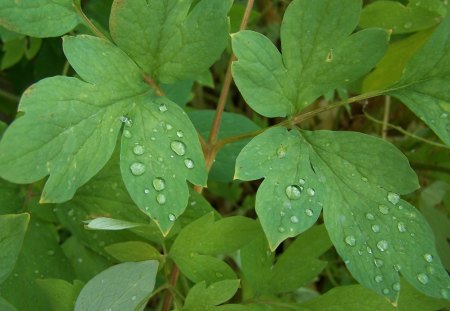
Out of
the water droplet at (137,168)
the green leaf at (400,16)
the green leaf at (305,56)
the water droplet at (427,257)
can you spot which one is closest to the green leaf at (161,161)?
the water droplet at (137,168)

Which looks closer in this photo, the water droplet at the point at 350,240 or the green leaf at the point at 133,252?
the water droplet at the point at 350,240

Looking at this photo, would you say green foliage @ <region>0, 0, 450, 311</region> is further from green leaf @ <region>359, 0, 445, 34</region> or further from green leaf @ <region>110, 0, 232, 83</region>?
green leaf @ <region>359, 0, 445, 34</region>

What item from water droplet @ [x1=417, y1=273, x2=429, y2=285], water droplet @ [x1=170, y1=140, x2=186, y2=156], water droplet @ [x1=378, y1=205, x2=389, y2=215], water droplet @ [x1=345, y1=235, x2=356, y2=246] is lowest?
water droplet @ [x1=417, y1=273, x2=429, y2=285]

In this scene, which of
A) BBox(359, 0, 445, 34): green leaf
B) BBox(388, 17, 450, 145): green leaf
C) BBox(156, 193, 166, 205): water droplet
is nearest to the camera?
BBox(156, 193, 166, 205): water droplet

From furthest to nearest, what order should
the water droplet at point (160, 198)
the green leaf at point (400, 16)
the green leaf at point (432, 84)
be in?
the green leaf at point (400, 16) < the green leaf at point (432, 84) < the water droplet at point (160, 198)

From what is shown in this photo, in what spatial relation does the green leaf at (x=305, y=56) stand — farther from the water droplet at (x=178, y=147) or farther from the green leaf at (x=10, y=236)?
the green leaf at (x=10, y=236)

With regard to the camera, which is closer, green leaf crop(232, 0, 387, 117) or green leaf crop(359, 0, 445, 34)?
green leaf crop(232, 0, 387, 117)

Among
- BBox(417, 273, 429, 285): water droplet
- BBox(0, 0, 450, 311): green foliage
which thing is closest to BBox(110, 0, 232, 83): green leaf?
BBox(0, 0, 450, 311): green foliage
